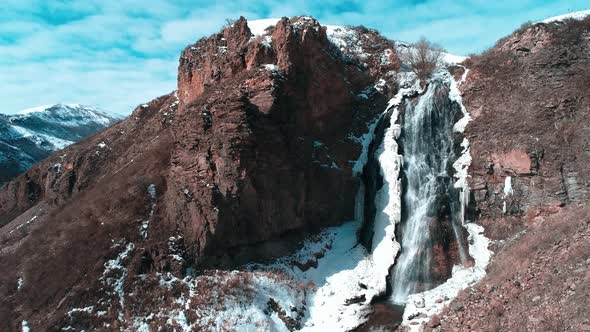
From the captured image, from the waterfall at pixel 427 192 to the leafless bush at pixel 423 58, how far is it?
236 centimetres

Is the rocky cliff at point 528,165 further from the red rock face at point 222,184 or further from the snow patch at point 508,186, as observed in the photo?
the red rock face at point 222,184

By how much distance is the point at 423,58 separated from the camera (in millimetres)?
30625

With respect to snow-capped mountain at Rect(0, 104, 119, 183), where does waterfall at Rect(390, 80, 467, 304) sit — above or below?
below

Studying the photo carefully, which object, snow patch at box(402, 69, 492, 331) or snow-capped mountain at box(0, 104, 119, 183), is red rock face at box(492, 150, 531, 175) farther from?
snow-capped mountain at box(0, 104, 119, 183)

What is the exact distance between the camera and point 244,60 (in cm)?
2517

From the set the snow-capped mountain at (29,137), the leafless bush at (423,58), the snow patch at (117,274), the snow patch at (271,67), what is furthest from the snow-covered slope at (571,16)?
the snow-capped mountain at (29,137)

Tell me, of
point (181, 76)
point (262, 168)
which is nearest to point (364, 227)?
point (262, 168)

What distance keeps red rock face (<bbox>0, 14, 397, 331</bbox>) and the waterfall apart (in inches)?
126

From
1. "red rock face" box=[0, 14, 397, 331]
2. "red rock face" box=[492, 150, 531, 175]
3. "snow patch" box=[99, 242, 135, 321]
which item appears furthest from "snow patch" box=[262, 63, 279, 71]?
"red rock face" box=[492, 150, 531, 175]

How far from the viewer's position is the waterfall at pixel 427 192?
20.3 metres

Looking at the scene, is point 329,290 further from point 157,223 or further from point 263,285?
point 157,223

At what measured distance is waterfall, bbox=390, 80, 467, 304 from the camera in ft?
66.7

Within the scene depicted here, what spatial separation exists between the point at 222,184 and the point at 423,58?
59.6 ft

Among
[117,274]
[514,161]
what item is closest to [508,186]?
[514,161]
